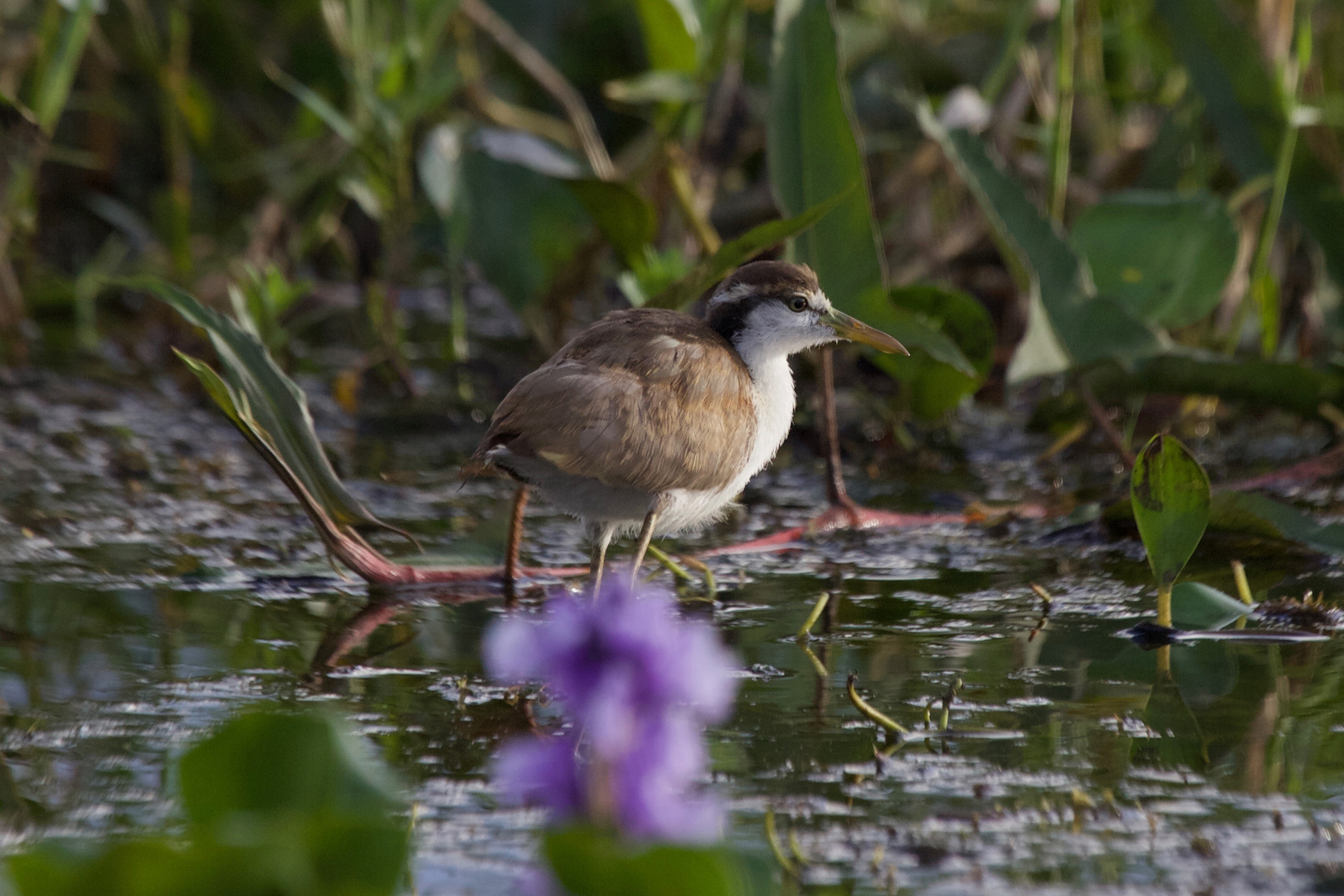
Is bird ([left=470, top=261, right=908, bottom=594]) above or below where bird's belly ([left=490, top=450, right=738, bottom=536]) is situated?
above

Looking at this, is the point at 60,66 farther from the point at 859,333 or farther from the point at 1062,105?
the point at 1062,105

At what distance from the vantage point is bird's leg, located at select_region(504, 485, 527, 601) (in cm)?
338

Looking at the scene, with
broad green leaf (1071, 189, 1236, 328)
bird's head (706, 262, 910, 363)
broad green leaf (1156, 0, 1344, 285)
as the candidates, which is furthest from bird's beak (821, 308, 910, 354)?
broad green leaf (1156, 0, 1344, 285)

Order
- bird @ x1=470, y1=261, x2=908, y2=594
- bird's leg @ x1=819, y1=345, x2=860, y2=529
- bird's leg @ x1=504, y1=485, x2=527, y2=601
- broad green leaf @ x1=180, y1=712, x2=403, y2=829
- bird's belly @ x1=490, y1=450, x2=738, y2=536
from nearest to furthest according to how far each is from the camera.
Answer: broad green leaf @ x1=180, y1=712, x2=403, y2=829
bird @ x1=470, y1=261, x2=908, y2=594
bird's belly @ x1=490, y1=450, x2=738, y2=536
bird's leg @ x1=504, y1=485, x2=527, y2=601
bird's leg @ x1=819, y1=345, x2=860, y2=529

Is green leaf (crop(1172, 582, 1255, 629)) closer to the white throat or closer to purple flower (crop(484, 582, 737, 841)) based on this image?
the white throat

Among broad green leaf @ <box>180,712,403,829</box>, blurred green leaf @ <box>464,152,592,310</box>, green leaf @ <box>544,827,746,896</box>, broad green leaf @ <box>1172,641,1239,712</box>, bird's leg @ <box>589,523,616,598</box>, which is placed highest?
blurred green leaf @ <box>464,152,592,310</box>

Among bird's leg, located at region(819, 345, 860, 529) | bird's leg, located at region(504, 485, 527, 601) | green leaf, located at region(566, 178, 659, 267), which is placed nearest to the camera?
bird's leg, located at region(504, 485, 527, 601)

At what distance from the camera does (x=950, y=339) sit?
4.40 m

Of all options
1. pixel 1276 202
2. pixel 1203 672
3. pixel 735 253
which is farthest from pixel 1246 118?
pixel 1203 672

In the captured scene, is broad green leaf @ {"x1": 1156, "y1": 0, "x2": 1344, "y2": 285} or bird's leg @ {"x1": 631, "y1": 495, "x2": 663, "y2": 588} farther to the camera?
broad green leaf @ {"x1": 1156, "y1": 0, "x2": 1344, "y2": 285}

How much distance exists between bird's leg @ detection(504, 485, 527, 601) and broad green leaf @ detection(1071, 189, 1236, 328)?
6.19ft

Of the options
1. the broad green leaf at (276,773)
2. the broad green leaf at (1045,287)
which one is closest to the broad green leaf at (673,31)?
the broad green leaf at (1045,287)

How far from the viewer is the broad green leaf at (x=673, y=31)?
176 inches

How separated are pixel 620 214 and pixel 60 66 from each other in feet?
5.41
